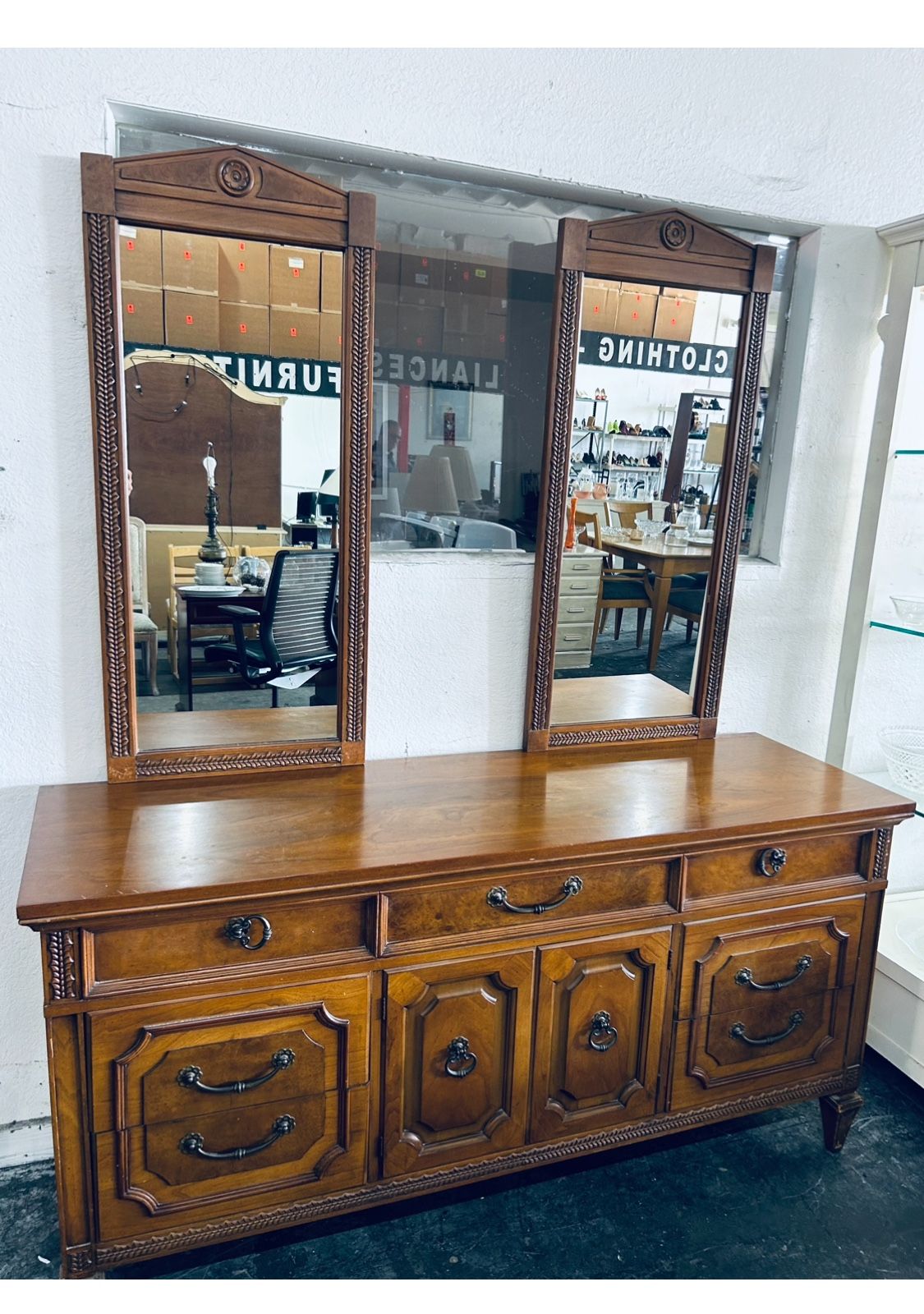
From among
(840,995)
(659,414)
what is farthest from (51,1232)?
(659,414)

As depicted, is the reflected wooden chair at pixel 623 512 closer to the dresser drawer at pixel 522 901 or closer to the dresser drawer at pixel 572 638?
the dresser drawer at pixel 572 638

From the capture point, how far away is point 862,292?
2148mm

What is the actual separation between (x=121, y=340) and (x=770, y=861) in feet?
5.17

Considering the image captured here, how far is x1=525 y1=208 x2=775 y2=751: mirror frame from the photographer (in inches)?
72.1

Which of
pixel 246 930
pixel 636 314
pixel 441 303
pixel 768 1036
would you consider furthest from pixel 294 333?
pixel 768 1036

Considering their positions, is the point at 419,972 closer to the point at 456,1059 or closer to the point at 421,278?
the point at 456,1059

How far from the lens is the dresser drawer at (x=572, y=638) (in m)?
2.00

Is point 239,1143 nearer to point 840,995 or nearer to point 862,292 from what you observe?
point 840,995

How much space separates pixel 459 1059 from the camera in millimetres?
1595

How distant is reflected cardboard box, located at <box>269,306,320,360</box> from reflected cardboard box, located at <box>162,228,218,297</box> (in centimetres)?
12

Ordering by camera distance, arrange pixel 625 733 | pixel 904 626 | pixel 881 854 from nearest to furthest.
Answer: pixel 881 854 < pixel 625 733 < pixel 904 626

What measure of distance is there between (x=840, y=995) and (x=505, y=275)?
1.70 metres

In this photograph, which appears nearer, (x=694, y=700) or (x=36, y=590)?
(x=36, y=590)

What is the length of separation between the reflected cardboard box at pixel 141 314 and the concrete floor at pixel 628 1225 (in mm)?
1685
